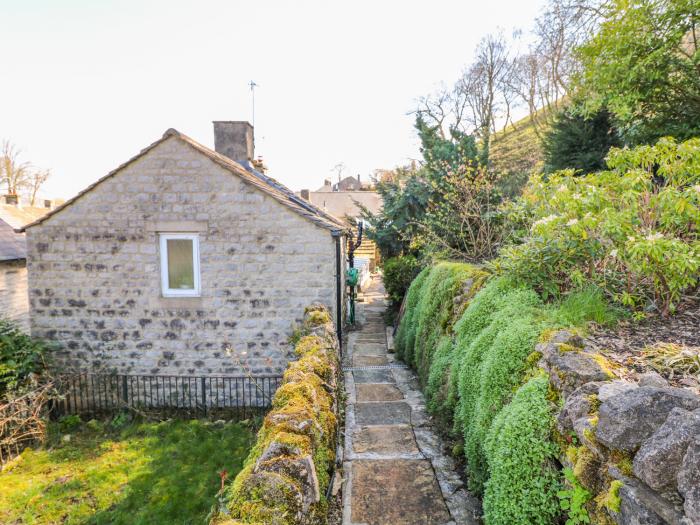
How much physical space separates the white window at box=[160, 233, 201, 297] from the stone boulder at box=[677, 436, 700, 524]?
8448mm

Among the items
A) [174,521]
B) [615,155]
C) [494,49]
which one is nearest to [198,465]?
[174,521]

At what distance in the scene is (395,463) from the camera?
16.4 ft

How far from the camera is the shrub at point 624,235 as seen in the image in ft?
12.5

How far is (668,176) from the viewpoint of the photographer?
4.72 metres

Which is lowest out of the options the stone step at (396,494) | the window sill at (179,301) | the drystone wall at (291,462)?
the stone step at (396,494)

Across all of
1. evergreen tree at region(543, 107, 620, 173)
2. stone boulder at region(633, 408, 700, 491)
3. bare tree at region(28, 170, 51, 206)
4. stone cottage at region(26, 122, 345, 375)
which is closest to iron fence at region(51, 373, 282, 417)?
stone cottage at region(26, 122, 345, 375)

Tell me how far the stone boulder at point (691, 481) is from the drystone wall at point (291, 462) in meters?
2.12

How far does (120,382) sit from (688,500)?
979cm

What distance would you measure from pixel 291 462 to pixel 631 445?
7.02 feet

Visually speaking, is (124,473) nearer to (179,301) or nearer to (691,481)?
(179,301)

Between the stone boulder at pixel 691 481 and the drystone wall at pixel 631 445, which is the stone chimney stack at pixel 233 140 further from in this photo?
the stone boulder at pixel 691 481

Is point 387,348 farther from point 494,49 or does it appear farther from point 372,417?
point 494,49

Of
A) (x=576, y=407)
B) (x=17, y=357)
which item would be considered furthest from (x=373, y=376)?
(x=17, y=357)

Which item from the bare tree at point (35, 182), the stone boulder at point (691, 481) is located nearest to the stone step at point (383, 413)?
the stone boulder at point (691, 481)
